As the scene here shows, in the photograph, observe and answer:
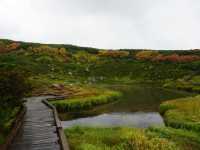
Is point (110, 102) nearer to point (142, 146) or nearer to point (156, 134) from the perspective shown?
point (156, 134)

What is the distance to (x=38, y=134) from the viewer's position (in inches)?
735

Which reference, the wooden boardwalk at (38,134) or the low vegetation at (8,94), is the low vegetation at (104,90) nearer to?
the low vegetation at (8,94)

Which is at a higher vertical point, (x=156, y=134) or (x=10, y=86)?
(x=10, y=86)

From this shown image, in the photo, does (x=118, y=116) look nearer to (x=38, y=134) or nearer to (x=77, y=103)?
(x=77, y=103)

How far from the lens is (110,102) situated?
4341 cm

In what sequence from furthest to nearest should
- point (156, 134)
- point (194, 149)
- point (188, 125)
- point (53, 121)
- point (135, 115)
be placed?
1. point (135, 115)
2. point (188, 125)
3. point (53, 121)
4. point (156, 134)
5. point (194, 149)

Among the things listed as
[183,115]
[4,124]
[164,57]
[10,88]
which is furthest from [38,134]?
[164,57]

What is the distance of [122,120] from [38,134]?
13240 millimetres

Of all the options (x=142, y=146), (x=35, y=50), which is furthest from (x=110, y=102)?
(x=35, y=50)

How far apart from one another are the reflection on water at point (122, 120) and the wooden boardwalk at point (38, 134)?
4032 mm

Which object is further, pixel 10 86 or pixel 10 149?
pixel 10 86

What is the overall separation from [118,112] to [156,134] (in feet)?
49.2

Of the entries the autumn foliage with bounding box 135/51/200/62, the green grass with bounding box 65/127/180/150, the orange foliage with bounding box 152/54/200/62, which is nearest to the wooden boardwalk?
the green grass with bounding box 65/127/180/150

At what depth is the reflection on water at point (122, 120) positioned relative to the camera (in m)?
28.6
